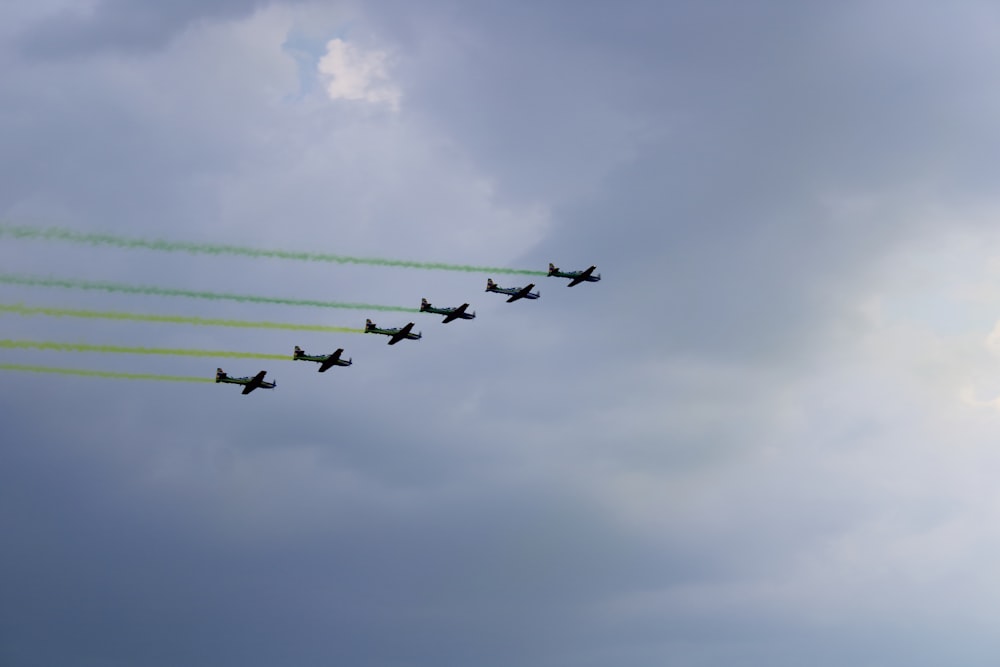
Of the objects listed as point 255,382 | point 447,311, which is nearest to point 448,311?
point 447,311

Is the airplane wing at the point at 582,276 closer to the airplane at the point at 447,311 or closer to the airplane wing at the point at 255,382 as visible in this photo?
the airplane at the point at 447,311

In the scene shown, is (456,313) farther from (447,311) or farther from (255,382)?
(255,382)

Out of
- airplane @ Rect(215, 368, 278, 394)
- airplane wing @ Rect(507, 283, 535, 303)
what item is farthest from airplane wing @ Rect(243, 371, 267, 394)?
airplane wing @ Rect(507, 283, 535, 303)

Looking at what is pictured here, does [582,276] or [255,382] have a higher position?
[582,276]

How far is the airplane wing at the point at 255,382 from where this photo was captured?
522 feet

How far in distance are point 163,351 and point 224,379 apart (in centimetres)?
3164

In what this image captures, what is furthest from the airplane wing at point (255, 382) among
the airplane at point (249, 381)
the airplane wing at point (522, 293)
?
the airplane wing at point (522, 293)

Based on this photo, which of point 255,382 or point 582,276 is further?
point 582,276

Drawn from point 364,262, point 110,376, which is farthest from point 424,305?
point 110,376

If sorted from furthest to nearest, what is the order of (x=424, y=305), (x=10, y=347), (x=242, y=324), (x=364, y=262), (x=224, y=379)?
(x=424, y=305), (x=224, y=379), (x=364, y=262), (x=242, y=324), (x=10, y=347)

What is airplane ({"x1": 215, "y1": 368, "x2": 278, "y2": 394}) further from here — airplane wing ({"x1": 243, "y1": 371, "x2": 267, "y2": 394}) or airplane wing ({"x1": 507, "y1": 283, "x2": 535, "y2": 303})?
airplane wing ({"x1": 507, "y1": 283, "x2": 535, "y2": 303})

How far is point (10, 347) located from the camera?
11581cm

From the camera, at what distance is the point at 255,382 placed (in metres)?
160

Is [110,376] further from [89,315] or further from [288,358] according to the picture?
[288,358]
